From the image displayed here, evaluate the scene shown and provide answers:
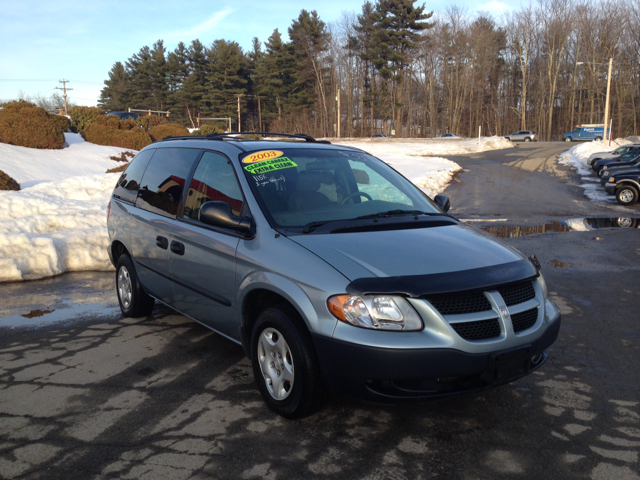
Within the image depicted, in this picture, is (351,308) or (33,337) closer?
(351,308)

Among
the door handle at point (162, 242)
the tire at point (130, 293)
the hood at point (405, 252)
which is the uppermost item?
the hood at point (405, 252)

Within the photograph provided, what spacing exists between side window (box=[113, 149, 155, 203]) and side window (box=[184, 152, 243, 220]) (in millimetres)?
1289

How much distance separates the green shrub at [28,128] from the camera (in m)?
22.4

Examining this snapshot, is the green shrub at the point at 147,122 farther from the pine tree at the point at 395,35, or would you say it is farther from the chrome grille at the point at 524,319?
the pine tree at the point at 395,35

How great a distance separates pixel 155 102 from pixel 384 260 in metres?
91.6

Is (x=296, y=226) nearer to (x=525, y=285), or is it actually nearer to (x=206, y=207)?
(x=206, y=207)

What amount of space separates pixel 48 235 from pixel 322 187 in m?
5.86

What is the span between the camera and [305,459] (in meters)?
2.95

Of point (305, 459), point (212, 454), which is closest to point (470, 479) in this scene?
point (305, 459)

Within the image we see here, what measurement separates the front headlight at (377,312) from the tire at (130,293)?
3.10 m

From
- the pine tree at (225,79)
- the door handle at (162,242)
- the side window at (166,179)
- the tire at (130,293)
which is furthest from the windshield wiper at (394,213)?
the pine tree at (225,79)

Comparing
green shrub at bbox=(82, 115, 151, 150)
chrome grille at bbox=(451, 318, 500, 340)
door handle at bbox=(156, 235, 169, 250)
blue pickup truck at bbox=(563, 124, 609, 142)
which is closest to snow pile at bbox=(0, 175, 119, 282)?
door handle at bbox=(156, 235, 169, 250)

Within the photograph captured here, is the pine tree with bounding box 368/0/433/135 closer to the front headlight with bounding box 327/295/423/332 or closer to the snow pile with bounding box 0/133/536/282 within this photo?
the snow pile with bounding box 0/133/536/282

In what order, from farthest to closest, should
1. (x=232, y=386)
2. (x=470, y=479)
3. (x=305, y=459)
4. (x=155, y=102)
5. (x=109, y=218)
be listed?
(x=155, y=102), (x=109, y=218), (x=232, y=386), (x=305, y=459), (x=470, y=479)
